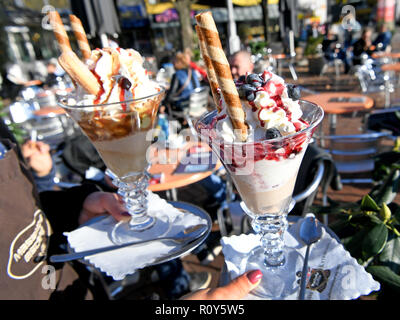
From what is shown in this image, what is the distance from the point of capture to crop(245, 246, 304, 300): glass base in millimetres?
947

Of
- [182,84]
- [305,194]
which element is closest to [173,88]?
[182,84]

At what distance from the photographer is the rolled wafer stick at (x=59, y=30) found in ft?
3.70

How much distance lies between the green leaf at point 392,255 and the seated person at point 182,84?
465 cm

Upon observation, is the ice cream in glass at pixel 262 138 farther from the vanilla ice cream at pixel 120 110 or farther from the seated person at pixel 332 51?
the seated person at pixel 332 51

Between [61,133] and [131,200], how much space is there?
4693mm

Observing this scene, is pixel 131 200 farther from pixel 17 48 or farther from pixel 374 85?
pixel 17 48

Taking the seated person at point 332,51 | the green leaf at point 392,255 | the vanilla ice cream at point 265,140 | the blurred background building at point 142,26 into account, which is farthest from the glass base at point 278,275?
the blurred background building at point 142,26

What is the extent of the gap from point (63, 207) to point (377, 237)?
1.40m

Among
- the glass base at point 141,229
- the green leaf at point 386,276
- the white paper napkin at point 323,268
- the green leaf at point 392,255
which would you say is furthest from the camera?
the glass base at point 141,229

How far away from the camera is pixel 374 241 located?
1083 mm

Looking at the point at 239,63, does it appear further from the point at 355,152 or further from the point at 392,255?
the point at 392,255

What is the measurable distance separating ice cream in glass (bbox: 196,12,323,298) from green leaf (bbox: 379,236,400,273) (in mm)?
352

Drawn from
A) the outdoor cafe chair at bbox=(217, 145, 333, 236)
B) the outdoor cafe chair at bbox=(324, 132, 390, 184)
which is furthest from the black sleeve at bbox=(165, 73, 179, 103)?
the outdoor cafe chair at bbox=(217, 145, 333, 236)
